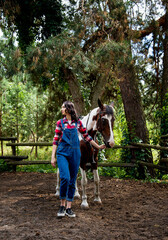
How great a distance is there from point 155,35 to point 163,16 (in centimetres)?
87

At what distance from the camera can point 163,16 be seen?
8062mm

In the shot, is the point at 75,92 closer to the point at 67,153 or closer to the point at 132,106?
the point at 132,106

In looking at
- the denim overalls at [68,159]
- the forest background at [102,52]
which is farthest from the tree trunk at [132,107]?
the denim overalls at [68,159]

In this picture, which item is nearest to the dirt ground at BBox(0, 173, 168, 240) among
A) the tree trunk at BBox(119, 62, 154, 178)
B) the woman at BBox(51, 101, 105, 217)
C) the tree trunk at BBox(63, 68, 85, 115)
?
the woman at BBox(51, 101, 105, 217)

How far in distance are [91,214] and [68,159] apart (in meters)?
0.99

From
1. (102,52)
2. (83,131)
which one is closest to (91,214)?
(83,131)

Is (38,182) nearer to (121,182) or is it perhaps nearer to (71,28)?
(121,182)

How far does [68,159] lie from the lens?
145 inches

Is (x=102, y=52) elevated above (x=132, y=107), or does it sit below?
above

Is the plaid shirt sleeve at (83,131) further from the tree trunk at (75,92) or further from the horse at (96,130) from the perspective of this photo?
the tree trunk at (75,92)

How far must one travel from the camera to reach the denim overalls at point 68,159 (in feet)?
11.7

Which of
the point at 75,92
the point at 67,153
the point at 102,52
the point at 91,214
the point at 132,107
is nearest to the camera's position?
the point at 67,153

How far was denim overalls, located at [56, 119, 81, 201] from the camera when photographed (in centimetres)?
356

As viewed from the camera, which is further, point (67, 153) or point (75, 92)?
point (75, 92)
